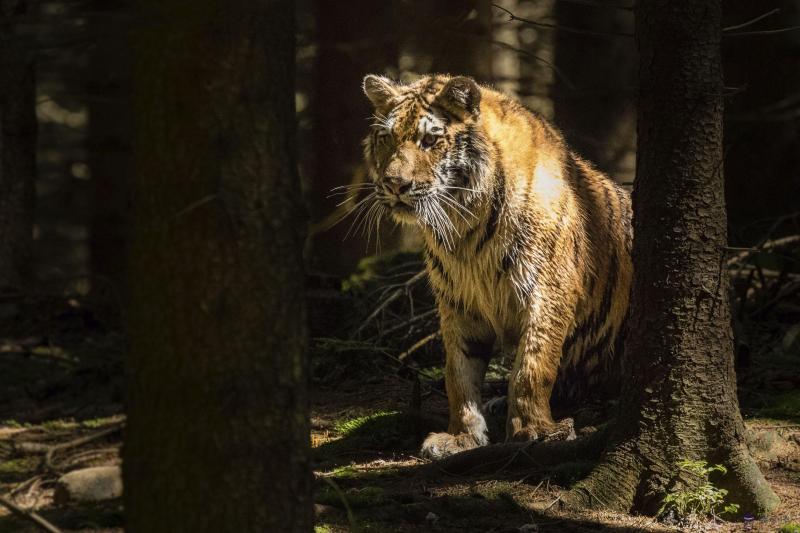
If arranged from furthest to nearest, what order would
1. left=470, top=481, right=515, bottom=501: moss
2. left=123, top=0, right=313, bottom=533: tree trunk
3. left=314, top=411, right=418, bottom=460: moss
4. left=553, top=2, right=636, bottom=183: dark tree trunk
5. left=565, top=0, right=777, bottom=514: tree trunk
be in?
left=553, top=2, right=636, bottom=183: dark tree trunk, left=314, top=411, right=418, bottom=460: moss, left=470, top=481, right=515, bottom=501: moss, left=565, top=0, right=777, bottom=514: tree trunk, left=123, top=0, right=313, bottom=533: tree trunk

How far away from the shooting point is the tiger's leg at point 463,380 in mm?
5234

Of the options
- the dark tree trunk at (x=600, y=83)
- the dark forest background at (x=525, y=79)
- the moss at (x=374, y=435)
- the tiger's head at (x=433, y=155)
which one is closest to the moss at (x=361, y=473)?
the moss at (x=374, y=435)

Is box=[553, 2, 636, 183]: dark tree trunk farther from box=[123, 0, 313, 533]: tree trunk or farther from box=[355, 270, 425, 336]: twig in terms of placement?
box=[123, 0, 313, 533]: tree trunk

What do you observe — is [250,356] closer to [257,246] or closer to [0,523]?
[257,246]

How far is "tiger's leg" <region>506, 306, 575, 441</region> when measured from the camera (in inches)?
202

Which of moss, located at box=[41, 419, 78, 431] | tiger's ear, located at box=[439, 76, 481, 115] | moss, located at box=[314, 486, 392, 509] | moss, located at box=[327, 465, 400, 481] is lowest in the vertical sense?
moss, located at box=[41, 419, 78, 431]

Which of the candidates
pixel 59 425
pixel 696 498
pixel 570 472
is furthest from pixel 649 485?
pixel 59 425

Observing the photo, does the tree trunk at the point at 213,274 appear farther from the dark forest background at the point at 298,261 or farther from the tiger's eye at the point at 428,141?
the tiger's eye at the point at 428,141

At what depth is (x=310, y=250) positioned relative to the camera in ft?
28.7

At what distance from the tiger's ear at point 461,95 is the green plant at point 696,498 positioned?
2.29m

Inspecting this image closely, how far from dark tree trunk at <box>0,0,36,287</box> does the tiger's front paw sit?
5419 mm

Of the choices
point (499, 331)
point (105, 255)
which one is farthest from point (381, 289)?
point (105, 255)

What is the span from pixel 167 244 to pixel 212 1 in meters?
0.62

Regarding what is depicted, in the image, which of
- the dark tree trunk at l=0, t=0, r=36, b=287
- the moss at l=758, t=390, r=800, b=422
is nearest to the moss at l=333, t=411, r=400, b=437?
the moss at l=758, t=390, r=800, b=422
